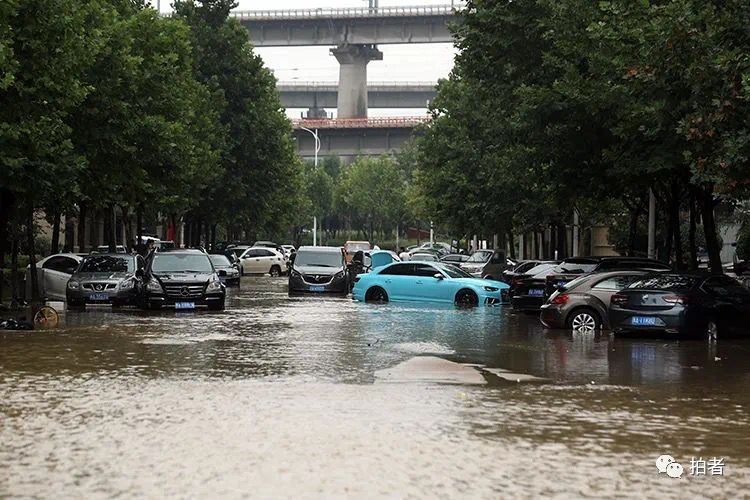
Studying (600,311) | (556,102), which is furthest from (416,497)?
Answer: (556,102)

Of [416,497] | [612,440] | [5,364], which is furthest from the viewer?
[5,364]

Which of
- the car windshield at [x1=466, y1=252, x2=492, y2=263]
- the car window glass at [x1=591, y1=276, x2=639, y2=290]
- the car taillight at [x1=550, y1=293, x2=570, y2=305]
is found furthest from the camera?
the car windshield at [x1=466, y1=252, x2=492, y2=263]

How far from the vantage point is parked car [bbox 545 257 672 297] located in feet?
88.5

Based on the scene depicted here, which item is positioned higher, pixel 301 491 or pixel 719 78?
pixel 719 78

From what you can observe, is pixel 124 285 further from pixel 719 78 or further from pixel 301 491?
pixel 301 491

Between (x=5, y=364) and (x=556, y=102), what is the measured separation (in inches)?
579

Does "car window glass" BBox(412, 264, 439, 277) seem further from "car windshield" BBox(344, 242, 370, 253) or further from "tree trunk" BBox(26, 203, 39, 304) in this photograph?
"car windshield" BBox(344, 242, 370, 253)

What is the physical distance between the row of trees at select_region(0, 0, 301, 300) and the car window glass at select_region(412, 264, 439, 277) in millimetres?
8336

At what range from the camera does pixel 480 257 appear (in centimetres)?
4847

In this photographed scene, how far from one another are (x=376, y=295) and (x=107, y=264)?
789 centimetres

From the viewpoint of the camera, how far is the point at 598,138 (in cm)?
2820

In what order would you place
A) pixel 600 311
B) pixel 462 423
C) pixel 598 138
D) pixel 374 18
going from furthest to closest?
pixel 374 18 → pixel 598 138 → pixel 600 311 → pixel 462 423

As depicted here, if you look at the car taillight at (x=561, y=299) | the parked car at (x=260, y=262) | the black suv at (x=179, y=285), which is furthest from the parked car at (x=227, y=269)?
the car taillight at (x=561, y=299)

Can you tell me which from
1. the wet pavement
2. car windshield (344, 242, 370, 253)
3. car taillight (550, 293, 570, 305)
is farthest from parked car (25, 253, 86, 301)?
car windshield (344, 242, 370, 253)
